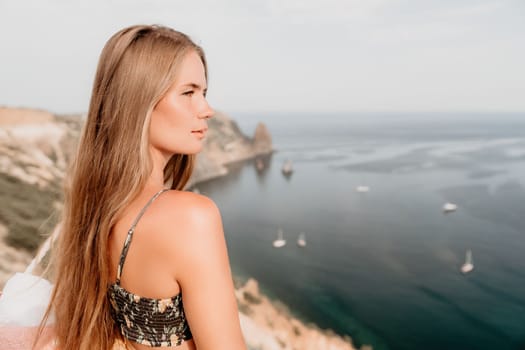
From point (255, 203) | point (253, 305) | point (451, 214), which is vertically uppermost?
point (451, 214)

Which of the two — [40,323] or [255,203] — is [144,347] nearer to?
[40,323]

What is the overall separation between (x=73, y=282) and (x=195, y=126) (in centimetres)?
107

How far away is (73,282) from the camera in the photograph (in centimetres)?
210

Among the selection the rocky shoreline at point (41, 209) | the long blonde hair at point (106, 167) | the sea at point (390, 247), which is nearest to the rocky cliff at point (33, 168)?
the rocky shoreline at point (41, 209)

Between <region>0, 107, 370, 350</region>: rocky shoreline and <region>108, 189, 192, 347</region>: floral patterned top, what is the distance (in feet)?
2.35

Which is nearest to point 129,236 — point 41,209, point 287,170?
point 41,209

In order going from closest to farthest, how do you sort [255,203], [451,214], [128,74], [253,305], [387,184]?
[128,74]
[253,305]
[451,214]
[255,203]
[387,184]

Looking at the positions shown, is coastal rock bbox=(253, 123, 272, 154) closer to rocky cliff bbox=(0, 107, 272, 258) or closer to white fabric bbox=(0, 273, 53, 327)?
rocky cliff bbox=(0, 107, 272, 258)

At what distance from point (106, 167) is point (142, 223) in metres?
0.41

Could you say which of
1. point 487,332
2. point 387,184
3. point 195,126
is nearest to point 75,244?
point 195,126

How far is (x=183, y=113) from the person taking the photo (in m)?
1.93

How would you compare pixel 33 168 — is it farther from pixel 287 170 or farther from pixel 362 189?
pixel 287 170

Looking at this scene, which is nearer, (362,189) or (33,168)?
(33,168)

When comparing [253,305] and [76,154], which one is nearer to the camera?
[76,154]
